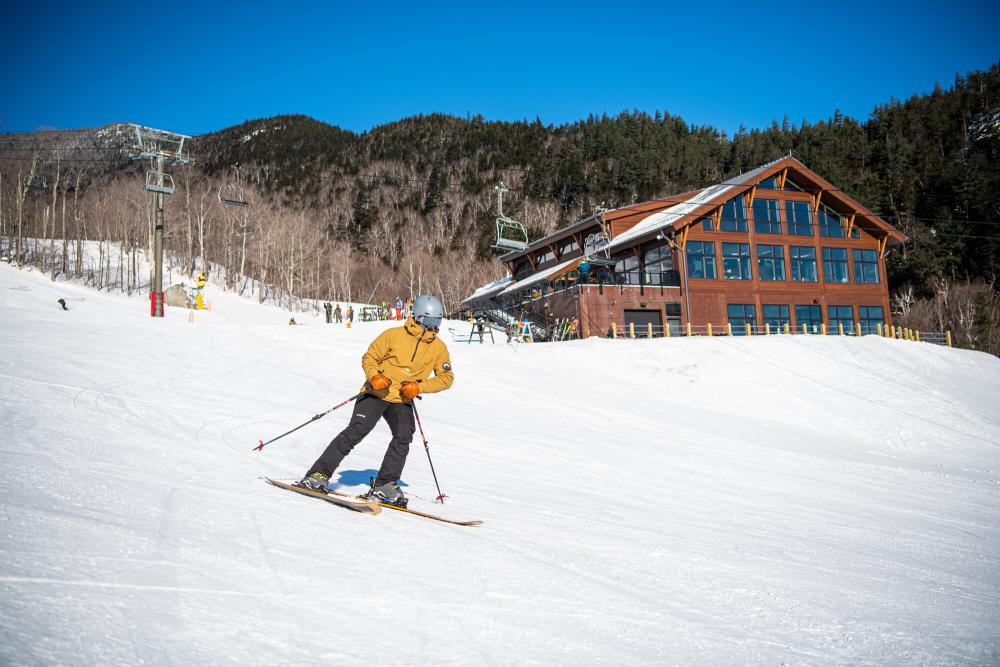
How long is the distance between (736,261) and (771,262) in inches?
96.3

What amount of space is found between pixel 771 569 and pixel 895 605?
752 mm

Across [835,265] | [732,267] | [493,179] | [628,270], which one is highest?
[493,179]

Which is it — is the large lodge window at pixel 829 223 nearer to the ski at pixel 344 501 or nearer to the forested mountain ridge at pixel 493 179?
the forested mountain ridge at pixel 493 179

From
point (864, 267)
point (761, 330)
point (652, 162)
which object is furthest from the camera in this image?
point (652, 162)

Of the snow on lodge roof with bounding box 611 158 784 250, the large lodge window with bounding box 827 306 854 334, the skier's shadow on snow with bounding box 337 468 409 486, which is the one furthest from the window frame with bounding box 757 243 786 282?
Result: the skier's shadow on snow with bounding box 337 468 409 486

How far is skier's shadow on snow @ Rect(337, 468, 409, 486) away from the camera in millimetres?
6008

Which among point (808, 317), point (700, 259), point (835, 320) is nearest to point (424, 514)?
point (700, 259)

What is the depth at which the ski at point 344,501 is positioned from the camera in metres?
4.48

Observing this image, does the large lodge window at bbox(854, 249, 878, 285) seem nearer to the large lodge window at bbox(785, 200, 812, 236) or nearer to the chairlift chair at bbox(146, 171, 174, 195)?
the large lodge window at bbox(785, 200, 812, 236)

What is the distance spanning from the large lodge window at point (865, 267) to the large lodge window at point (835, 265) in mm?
854

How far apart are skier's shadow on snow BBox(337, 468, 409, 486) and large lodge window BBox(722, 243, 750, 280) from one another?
102ft

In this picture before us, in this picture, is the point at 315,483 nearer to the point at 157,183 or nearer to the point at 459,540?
the point at 459,540

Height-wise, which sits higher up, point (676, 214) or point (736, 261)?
point (676, 214)

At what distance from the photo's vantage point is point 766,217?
3559cm
